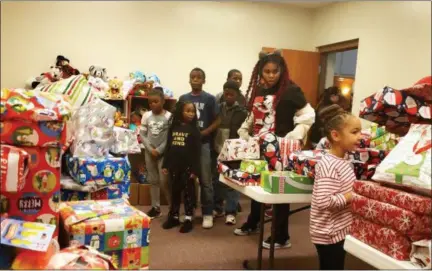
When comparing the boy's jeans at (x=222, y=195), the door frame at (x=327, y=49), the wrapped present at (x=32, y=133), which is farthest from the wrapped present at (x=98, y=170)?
the door frame at (x=327, y=49)

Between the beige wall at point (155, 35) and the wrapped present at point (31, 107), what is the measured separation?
3.15 meters

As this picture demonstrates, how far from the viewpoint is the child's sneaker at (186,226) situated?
3.17m

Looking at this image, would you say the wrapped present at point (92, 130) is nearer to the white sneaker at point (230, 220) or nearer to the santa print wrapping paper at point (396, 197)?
the santa print wrapping paper at point (396, 197)

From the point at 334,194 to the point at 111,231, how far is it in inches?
36.5

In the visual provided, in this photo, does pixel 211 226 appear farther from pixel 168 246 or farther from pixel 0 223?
pixel 0 223

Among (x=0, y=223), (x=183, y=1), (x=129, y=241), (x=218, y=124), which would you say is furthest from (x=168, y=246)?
(x=183, y=1)

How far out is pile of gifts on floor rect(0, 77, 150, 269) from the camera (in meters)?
1.22

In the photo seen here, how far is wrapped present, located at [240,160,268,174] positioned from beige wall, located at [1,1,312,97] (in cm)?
274

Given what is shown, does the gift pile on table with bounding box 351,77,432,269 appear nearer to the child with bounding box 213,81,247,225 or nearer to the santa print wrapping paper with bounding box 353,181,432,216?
the santa print wrapping paper with bounding box 353,181,432,216

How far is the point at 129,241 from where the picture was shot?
1487mm

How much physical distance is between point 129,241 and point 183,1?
383 centimetres

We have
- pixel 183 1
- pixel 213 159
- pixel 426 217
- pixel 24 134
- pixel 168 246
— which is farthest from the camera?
pixel 183 1

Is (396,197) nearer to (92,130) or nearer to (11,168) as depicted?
(11,168)

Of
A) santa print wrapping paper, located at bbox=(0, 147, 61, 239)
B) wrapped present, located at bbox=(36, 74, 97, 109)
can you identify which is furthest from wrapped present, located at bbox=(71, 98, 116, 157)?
santa print wrapping paper, located at bbox=(0, 147, 61, 239)
